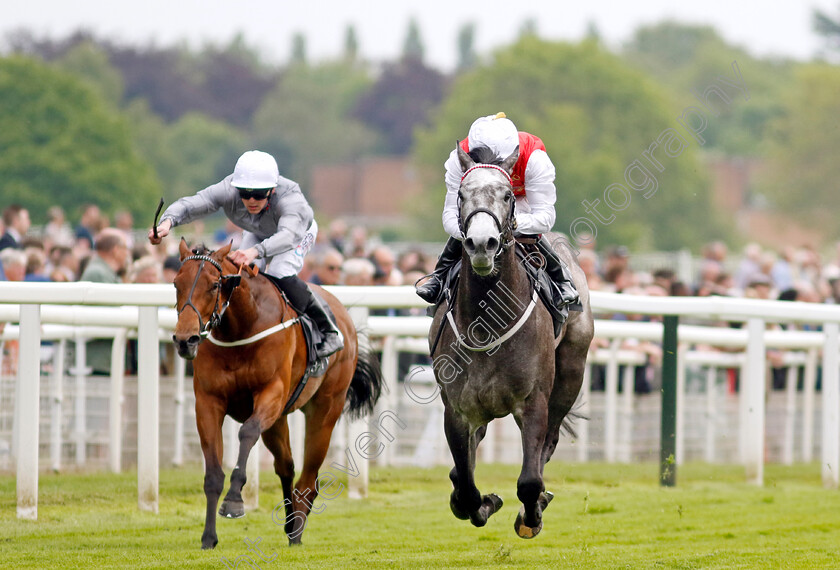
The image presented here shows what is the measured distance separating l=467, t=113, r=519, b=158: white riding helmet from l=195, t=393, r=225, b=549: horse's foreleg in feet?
6.23

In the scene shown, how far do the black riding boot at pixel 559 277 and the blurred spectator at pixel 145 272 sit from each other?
134 inches

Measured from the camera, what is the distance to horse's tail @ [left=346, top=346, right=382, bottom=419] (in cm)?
792

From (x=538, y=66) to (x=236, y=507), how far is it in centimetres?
5689

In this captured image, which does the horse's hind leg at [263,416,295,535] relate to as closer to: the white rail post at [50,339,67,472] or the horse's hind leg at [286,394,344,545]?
the horse's hind leg at [286,394,344,545]

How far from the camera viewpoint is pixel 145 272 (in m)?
8.96

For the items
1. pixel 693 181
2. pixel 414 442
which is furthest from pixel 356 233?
pixel 693 181

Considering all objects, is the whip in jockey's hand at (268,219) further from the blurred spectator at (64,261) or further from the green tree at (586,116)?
the green tree at (586,116)

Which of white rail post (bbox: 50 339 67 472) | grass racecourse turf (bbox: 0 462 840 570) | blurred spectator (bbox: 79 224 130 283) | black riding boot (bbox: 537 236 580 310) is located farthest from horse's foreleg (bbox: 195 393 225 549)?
blurred spectator (bbox: 79 224 130 283)

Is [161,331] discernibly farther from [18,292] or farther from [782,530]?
[782,530]

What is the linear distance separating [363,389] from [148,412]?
1311mm

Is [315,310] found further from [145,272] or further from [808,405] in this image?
[808,405]

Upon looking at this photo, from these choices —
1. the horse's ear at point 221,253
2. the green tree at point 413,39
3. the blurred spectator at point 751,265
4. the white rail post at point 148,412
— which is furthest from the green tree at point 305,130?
the horse's ear at point 221,253

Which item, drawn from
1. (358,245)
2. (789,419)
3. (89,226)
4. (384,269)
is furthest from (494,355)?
(358,245)

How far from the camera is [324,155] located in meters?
100
